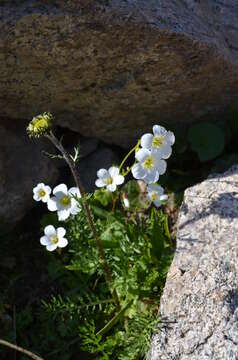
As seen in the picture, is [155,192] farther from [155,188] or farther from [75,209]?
→ [75,209]

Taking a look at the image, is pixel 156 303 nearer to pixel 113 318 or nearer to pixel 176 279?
pixel 113 318

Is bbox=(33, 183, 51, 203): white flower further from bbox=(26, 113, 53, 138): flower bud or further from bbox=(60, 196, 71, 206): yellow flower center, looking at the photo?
bbox=(26, 113, 53, 138): flower bud

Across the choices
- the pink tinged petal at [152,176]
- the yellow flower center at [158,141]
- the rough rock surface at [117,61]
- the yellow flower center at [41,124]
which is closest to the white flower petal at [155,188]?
the pink tinged petal at [152,176]

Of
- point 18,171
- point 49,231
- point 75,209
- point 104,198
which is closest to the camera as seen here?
point 75,209

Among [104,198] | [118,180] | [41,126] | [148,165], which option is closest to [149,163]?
[148,165]

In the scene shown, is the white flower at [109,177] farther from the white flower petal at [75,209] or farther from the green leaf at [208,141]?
the green leaf at [208,141]
